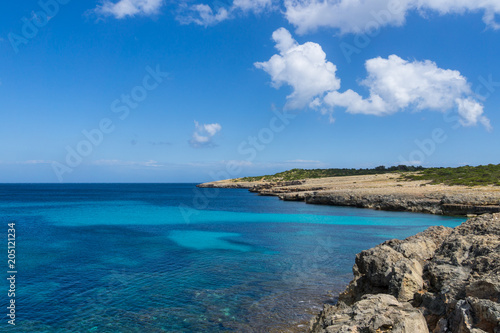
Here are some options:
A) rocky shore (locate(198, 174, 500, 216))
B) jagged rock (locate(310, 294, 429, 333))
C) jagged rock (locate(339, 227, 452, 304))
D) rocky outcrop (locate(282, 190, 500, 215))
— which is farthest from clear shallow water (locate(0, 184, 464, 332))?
rocky shore (locate(198, 174, 500, 216))

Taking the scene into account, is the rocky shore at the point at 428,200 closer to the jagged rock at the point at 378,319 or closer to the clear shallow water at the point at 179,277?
the clear shallow water at the point at 179,277

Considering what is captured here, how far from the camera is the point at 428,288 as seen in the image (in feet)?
29.1

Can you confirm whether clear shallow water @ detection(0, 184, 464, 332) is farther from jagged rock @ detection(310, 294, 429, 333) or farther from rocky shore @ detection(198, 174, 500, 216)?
rocky shore @ detection(198, 174, 500, 216)

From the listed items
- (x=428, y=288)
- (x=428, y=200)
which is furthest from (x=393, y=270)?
(x=428, y=200)

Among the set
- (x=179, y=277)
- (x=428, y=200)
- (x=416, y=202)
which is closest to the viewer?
(x=179, y=277)

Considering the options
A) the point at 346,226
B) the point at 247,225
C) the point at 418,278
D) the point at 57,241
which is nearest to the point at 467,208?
the point at 346,226

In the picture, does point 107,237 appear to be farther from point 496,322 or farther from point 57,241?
point 496,322

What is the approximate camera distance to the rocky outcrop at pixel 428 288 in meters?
6.23

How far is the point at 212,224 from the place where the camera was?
1570 inches

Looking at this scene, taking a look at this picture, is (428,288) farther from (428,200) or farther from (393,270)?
(428,200)

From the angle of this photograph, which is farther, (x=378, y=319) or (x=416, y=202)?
(x=416, y=202)

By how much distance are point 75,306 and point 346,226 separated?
2972 centimetres

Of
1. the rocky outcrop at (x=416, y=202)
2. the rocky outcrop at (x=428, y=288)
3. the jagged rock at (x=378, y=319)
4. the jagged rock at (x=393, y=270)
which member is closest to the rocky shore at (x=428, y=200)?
the rocky outcrop at (x=416, y=202)

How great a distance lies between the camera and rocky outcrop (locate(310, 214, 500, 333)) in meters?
6.23
